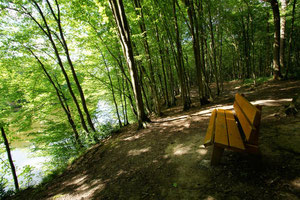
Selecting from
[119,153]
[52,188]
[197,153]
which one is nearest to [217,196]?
[197,153]

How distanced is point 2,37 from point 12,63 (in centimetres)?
154

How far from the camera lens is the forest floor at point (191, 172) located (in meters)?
1.86

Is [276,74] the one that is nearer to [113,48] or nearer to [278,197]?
[278,197]

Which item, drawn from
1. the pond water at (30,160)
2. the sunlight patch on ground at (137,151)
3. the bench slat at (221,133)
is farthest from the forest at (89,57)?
the bench slat at (221,133)


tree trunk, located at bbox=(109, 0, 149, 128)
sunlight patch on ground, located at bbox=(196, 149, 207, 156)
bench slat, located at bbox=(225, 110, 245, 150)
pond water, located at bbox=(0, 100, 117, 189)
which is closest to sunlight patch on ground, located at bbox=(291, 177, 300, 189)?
bench slat, located at bbox=(225, 110, 245, 150)

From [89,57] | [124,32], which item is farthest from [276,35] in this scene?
[89,57]

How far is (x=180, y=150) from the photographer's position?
11.3ft

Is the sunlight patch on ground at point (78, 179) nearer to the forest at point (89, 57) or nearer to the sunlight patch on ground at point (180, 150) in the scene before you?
the forest at point (89, 57)

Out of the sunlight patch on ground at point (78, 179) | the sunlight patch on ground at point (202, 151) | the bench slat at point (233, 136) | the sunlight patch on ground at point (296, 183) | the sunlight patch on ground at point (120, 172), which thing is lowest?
the sunlight patch on ground at point (78, 179)

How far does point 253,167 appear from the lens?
2.13m

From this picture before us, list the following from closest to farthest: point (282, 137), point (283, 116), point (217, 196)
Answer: point (217, 196) → point (282, 137) → point (283, 116)

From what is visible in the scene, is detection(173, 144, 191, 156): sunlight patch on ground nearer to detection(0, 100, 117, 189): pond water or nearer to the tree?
detection(0, 100, 117, 189): pond water

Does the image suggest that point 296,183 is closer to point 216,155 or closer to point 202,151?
point 216,155

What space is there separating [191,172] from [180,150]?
91 cm
